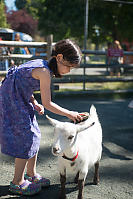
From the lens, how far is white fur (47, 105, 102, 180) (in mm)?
1801

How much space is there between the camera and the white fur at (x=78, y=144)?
5.91 ft

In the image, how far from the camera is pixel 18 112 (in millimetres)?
2082

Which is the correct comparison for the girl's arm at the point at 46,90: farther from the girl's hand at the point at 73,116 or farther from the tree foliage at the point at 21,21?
the tree foliage at the point at 21,21

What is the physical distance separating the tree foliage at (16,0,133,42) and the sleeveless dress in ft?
49.7

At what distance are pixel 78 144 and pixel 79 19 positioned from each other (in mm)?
17688

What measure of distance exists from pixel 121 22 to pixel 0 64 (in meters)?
13.4

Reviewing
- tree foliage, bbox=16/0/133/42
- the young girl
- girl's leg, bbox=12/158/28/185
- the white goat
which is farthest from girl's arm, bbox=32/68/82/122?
tree foliage, bbox=16/0/133/42

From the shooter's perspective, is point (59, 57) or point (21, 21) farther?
point (21, 21)

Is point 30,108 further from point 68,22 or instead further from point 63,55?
point 68,22

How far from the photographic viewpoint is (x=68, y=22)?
1931cm

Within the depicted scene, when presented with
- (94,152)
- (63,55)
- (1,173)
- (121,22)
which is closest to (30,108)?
(63,55)

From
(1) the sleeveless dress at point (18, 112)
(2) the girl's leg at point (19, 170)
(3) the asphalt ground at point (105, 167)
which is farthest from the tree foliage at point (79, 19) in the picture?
(2) the girl's leg at point (19, 170)

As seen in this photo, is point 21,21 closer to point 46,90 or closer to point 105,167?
point 105,167

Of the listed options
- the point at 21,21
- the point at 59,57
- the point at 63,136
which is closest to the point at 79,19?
the point at 21,21
